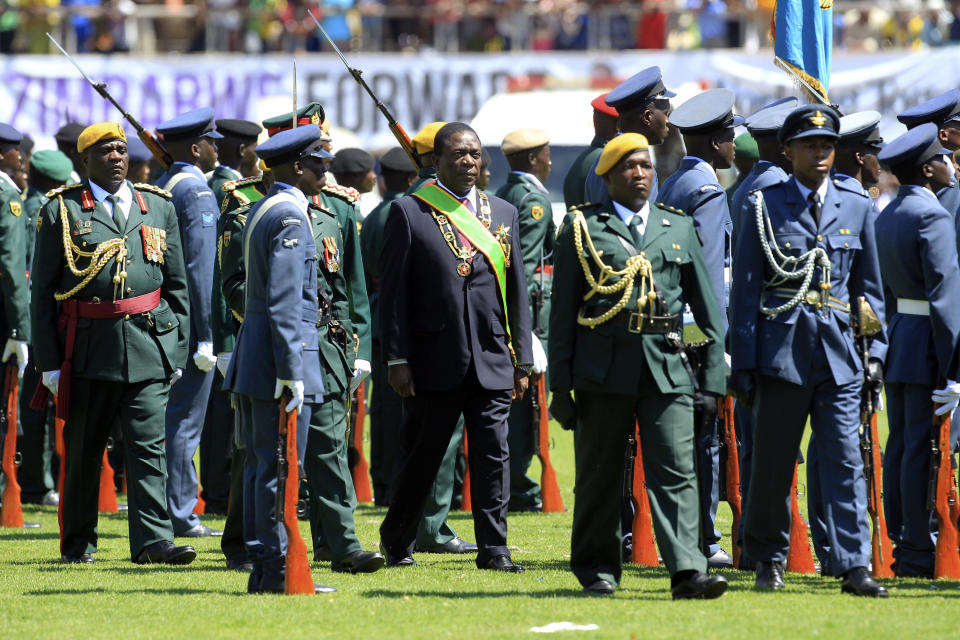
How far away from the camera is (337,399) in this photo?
8.62m

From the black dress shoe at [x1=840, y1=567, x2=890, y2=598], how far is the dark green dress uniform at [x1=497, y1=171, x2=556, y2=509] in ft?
13.3

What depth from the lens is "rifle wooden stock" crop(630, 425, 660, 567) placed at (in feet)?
30.0

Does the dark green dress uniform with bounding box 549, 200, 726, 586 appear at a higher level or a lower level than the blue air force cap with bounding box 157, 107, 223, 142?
lower

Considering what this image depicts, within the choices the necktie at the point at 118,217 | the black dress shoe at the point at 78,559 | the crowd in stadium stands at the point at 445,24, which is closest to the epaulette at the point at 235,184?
the necktie at the point at 118,217

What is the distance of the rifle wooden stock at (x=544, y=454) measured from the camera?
11586mm

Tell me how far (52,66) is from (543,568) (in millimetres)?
18815

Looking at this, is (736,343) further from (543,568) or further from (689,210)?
(543,568)

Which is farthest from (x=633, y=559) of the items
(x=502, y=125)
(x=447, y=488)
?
(x=502, y=125)

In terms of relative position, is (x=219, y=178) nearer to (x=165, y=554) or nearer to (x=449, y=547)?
(x=165, y=554)

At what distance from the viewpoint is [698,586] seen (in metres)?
Result: 7.61

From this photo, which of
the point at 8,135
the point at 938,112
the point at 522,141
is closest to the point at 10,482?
the point at 8,135

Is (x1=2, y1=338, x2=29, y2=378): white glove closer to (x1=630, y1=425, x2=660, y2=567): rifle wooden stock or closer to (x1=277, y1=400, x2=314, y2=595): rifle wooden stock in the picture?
(x1=277, y1=400, x2=314, y2=595): rifle wooden stock

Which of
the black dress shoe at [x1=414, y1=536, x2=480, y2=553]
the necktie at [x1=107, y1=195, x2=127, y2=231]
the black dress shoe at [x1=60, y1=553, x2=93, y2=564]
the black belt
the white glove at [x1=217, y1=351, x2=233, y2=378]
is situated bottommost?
the black dress shoe at [x1=414, y1=536, x2=480, y2=553]

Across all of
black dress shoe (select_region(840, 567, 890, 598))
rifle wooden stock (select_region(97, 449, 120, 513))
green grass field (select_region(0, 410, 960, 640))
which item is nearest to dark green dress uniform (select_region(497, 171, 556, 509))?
green grass field (select_region(0, 410, 960, 640))
